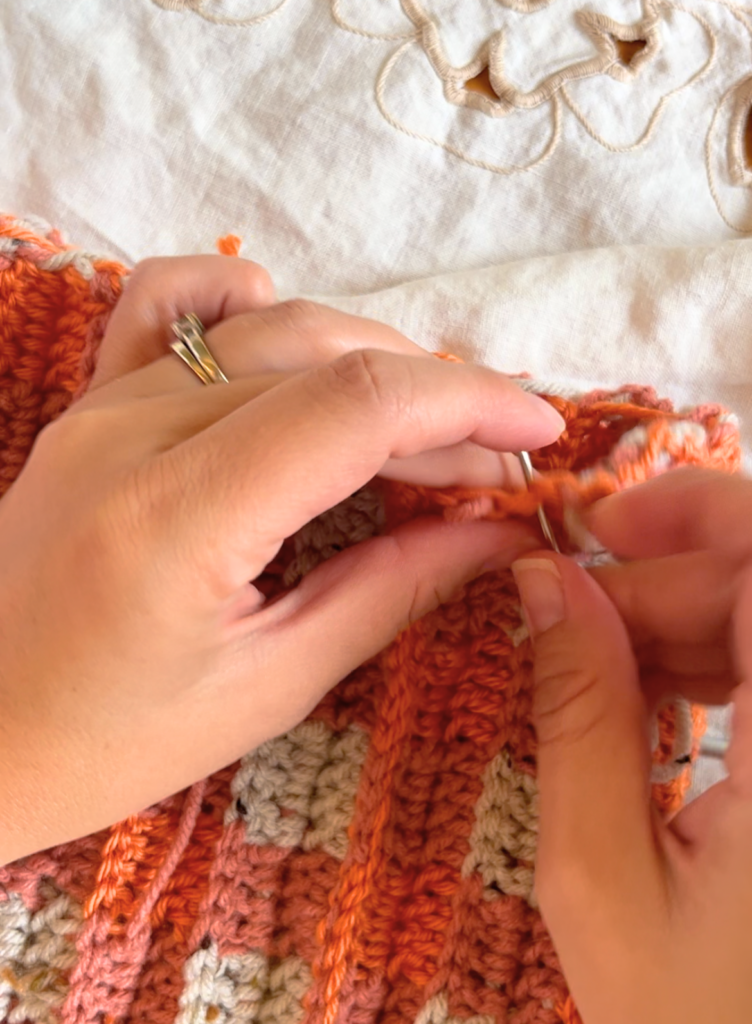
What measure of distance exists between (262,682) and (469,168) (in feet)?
1.90

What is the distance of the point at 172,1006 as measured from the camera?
68 centimetres

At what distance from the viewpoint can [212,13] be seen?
948 mm

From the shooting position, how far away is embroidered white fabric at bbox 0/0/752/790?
876mm

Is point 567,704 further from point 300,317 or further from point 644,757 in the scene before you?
point 300,317

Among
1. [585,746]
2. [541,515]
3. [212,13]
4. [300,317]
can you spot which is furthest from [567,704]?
[212,13]

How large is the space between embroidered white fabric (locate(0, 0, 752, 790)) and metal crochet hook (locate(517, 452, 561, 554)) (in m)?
0.23

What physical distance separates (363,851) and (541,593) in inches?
9.3

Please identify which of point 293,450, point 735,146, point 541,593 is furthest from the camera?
point 735,146

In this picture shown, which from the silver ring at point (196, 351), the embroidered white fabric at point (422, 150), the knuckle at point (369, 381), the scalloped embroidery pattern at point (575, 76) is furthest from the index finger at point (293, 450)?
the scalloped embroidery pattern at point (575, 76)

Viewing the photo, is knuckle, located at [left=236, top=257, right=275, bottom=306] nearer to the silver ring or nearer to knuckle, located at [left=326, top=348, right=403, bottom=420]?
the silver ring

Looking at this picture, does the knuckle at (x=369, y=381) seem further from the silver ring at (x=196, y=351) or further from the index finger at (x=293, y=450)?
the silver ring at (x=196, y=351)

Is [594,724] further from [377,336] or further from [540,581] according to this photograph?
[377,336]

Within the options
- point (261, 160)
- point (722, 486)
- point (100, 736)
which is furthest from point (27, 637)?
point (261, 160)

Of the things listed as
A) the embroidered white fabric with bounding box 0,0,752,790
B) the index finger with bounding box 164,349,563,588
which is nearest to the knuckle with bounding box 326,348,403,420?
the index finger with bounding box 164,349,563,588
